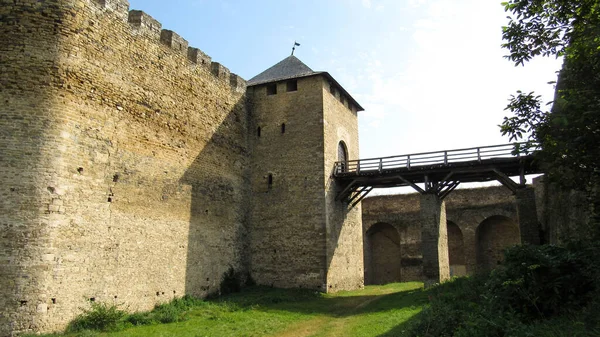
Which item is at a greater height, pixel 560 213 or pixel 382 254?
pixel 560 213

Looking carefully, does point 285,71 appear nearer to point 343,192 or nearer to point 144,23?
point 343,192

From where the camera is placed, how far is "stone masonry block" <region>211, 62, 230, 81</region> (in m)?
16.5

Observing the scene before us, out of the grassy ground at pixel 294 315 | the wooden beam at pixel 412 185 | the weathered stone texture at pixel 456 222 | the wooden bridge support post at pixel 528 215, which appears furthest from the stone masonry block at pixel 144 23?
the weathered stone texture at pixel 456 222

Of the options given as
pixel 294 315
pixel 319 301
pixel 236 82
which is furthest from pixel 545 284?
pixel 236 82

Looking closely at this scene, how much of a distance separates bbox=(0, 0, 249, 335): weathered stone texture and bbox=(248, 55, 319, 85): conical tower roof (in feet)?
12.4

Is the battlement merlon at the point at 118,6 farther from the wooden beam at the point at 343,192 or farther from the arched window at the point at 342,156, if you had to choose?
the wooden beam at the point at 343,192

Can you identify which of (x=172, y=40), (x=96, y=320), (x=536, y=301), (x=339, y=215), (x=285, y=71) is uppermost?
(x=285, y=71)

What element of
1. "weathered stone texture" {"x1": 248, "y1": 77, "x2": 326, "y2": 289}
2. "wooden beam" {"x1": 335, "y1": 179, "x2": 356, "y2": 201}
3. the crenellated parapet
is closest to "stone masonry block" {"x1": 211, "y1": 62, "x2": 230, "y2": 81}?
the crenellated parapet

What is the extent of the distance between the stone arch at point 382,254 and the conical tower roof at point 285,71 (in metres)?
9.88

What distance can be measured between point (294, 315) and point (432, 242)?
19.7ft

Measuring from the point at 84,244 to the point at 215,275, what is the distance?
17.0ft

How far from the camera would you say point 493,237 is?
2247cm

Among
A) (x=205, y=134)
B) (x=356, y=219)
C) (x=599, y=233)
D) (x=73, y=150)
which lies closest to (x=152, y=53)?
(x=205, y=134)

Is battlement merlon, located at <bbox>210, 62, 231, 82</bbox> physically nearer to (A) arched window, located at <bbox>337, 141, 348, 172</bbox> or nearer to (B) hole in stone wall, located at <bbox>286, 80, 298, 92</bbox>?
(B) hole in stone wall, located at <bbox>286, 80, 298, 92</bbox>
